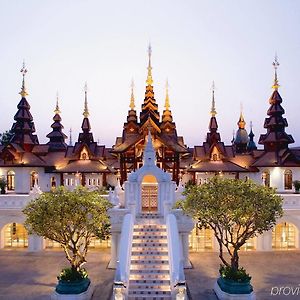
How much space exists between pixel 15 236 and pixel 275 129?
27.1 m

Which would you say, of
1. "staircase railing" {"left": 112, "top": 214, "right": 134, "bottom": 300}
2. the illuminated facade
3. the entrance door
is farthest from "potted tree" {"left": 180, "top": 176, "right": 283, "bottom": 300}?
the illuminated facade

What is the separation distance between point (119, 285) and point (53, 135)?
2941cm

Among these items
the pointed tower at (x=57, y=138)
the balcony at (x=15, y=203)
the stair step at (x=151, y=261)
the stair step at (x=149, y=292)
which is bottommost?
the stair step at (x=149, y=292)

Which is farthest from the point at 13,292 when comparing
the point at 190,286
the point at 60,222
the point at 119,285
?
the point at 190,286

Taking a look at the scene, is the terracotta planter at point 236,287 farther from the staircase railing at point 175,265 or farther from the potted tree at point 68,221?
the potted tree at point 68,221

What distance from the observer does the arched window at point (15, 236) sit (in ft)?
90.6

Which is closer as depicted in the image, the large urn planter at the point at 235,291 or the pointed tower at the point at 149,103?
the large urn planter at the point at 235,291

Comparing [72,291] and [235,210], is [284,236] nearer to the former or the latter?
[235,210]

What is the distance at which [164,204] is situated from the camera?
23203 mm

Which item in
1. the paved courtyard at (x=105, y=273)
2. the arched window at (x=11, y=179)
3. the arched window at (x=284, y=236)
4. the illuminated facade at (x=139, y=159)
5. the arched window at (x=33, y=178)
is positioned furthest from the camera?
the arched window at (x=33, y=178)

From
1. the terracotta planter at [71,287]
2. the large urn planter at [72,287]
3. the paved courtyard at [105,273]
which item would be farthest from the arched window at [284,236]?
the terracotta planter at [71,287]

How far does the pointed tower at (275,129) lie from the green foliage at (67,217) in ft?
78.4

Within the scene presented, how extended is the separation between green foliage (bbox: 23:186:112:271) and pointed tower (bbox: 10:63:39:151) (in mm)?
21351

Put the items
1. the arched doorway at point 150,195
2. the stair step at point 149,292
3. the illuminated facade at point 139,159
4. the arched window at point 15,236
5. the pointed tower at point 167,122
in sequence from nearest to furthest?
the stair step at point 149,292
the arched doorway at point 150,195
the arched window at point 15,236
the illuminated facade at point 139,159
the pointed tower at point 167,122
